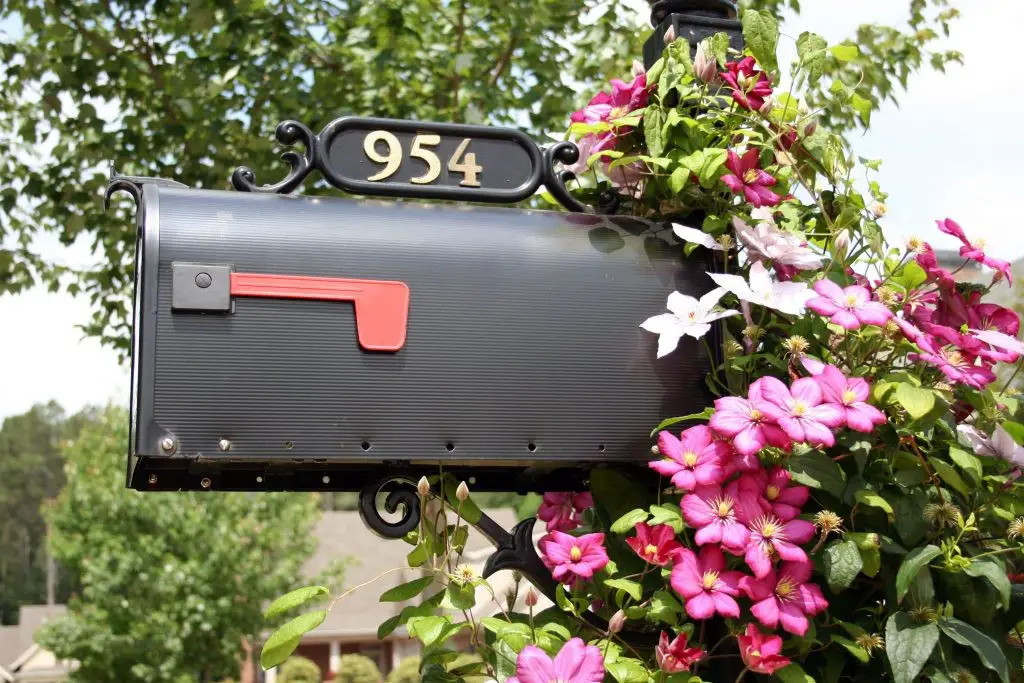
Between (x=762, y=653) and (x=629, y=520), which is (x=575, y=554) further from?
(x=762, y=653)

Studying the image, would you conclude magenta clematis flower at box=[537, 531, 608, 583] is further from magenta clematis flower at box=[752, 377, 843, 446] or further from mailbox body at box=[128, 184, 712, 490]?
magenta clematis flower at box=[752, 377, 843, 446]

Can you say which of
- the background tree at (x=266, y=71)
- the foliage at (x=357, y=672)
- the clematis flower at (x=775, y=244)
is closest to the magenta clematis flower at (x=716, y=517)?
the clematis flower at (x=775, y=244)

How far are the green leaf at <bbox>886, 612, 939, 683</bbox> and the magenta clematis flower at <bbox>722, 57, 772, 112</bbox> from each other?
2.54 ft

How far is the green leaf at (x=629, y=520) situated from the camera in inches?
54.8

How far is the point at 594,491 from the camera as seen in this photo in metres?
1.54

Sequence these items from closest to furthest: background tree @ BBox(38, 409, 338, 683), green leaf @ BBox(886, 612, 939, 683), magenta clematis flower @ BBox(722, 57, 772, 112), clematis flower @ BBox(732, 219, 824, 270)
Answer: green leaf @ BBox(886, 612, 939, 683), clematis flower @ BBox(732, 219, 824, 270), magenta clematis flower @ BBox(722, 57, 772, 112), background tree @ BBox(38, 409, 338, 683)

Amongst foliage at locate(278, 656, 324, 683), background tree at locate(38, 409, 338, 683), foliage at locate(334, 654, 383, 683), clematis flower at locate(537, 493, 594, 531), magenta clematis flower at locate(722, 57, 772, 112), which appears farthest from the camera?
foliage at locate(334, 654, 383, 683)

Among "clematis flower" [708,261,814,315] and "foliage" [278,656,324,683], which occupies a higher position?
"clematis flower" [708,261,814,315]

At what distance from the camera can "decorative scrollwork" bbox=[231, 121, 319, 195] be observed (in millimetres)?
1468

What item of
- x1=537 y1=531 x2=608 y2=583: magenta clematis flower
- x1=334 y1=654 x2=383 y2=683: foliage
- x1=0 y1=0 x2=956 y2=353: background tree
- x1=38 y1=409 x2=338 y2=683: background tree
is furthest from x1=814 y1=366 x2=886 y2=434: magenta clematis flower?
x1=334 y1=654 x2=383 y2=683: foliage

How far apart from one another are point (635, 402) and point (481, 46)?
462cm

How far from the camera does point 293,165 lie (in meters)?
1.52

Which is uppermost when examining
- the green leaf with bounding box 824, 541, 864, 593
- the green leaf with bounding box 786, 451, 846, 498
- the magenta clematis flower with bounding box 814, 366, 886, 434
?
the magenta clematis flower with bounding box 814, 366, 886, 434

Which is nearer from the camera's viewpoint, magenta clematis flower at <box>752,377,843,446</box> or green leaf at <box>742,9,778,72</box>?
magenta clematis flower at <box>752,377,843,446</box>
